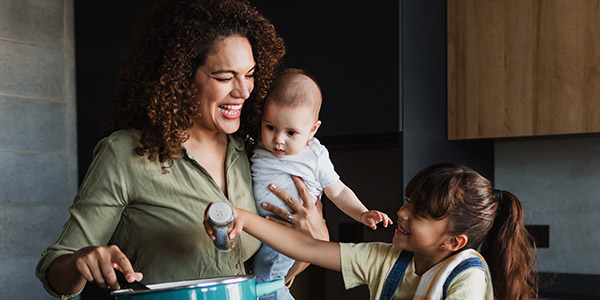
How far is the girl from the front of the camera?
1.15 meters

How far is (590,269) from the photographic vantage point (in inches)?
94.0

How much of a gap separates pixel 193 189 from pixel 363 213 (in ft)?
1.22

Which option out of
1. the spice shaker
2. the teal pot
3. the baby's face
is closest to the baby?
the baby's face

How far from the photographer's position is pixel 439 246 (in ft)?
3.92

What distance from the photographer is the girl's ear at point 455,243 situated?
1.19 meters

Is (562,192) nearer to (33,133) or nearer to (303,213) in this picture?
(303,213)

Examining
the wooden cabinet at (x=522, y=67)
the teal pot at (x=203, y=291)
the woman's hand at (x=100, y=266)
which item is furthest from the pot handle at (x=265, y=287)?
the wooden cabinet at (x=522, y=67)

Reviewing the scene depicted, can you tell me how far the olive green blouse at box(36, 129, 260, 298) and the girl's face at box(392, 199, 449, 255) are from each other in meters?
0.30

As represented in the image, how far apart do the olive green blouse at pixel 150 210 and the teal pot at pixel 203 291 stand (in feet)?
1.17

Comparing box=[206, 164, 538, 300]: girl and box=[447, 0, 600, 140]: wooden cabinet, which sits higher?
box=[447, 0, 600, 140]: wooden cabinet

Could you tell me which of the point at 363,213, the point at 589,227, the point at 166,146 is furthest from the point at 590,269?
the point at 166,146

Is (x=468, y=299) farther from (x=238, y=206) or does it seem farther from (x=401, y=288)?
(x=238, y=206)

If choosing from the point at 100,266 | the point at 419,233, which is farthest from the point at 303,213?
the point at 100,266

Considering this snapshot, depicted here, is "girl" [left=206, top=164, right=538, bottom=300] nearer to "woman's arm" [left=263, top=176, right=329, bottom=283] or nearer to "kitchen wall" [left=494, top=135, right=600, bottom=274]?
"woman's arm" [left=263, top=176, right=329, bottom=283]
